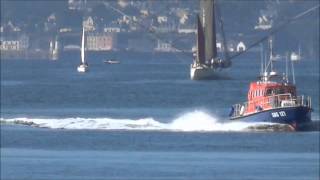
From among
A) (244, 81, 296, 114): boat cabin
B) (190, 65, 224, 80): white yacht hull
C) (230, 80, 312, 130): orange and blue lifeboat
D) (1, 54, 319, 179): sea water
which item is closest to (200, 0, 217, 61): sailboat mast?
(190, 65, 224, 80): white yacht hull

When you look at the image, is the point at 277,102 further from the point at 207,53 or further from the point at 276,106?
the point at 207,53

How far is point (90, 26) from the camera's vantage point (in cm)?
14700

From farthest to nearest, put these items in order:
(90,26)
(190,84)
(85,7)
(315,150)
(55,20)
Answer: (55,20), (85,7), (90,26), (190,84), (315,150)

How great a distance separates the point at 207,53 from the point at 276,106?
6132 cm

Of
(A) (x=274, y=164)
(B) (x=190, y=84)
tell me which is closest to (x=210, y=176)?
(A) (x=274, y=164)

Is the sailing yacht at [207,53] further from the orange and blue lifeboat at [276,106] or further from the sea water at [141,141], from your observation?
the orange and blue lifeboat at [276,106]

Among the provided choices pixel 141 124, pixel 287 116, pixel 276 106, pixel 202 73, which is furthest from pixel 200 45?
pixel 287 116

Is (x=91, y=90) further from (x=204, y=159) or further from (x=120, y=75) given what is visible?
(x=204, y=159)

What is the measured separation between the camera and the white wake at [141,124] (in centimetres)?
6706

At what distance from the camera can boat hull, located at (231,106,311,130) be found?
65.4 meters

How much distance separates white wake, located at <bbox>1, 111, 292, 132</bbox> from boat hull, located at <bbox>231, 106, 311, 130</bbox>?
0.29 meters

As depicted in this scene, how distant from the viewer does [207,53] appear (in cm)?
12688

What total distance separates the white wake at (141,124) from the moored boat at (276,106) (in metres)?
0.35

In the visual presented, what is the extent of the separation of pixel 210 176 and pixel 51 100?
149 feet
